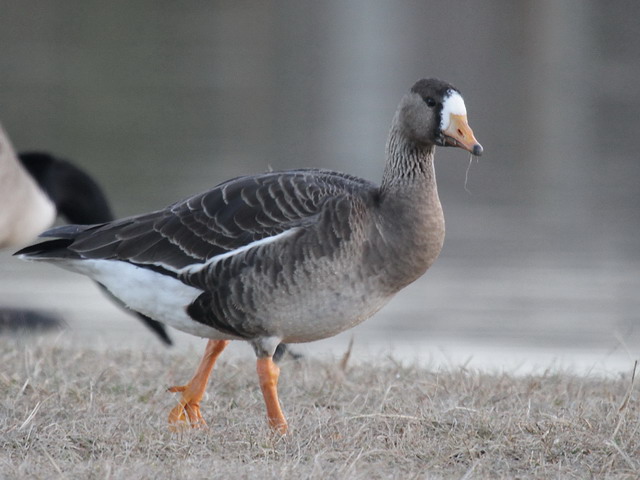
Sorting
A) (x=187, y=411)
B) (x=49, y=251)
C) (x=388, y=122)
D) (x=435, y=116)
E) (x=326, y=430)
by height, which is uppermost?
(x=435, y=116)

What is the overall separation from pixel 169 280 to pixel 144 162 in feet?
45.5

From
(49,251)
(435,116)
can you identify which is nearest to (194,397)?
(49,251)

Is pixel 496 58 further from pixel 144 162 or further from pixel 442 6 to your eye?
pixel 144 162

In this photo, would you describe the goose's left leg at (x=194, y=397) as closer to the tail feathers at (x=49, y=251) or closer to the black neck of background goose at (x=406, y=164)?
the tail feathers at (x=49, y=251)

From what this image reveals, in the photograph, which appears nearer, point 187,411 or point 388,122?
point 187,411

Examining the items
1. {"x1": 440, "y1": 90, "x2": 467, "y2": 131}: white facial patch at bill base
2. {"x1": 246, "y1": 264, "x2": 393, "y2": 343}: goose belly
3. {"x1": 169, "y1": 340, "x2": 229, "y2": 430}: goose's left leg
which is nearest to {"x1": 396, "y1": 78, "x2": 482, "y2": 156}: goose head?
{"x1": 440, "y1": 90, "x2": 467, "y2": 131}: white facial patch at bill base

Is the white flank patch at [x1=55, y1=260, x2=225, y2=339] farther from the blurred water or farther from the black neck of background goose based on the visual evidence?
the blurred water

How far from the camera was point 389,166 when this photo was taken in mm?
5969

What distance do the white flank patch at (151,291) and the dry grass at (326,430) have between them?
43 cm

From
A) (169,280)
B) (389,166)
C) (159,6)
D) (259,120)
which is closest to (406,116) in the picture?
(389,166)

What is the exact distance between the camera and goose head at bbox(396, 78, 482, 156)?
18.9 feet

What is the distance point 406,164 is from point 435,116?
0.29 m

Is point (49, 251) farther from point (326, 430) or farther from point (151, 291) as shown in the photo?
point (326, 430)

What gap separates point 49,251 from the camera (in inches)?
238
